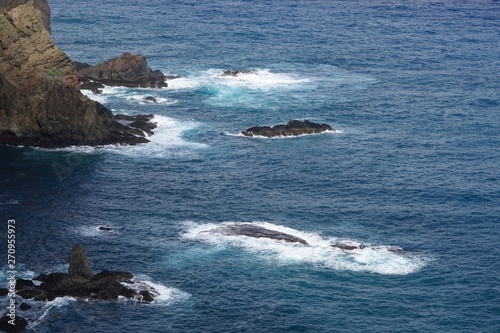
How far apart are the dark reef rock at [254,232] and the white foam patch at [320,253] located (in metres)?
0.72

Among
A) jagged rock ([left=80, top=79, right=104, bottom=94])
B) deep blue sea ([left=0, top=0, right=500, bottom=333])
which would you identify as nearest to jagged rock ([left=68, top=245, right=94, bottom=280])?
deep blue sea ([left=0, top=0, right=500, bottom=333])

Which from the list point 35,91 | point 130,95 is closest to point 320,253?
point 35,91

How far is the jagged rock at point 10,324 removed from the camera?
102875 millimetres

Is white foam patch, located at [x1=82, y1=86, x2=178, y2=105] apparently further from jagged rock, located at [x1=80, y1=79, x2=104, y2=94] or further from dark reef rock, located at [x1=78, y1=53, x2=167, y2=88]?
dark reef rock, located at [x1=78, y1=53, x2=167, y2=88]

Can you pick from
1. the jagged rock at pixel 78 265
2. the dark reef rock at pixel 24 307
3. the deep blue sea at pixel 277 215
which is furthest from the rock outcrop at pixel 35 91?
the dark reef rock at pixel 24 307

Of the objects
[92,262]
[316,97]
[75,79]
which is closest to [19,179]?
[75,79]

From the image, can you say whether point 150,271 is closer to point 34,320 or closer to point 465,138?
point 34,320

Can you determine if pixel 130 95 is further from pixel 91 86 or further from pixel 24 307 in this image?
pixel 24 307

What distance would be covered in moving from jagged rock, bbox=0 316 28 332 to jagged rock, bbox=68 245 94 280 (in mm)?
10039

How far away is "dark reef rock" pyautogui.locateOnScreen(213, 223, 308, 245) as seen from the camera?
127875 mm

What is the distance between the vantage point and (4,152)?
6122 inches

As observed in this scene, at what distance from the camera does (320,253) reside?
124875 millimetres

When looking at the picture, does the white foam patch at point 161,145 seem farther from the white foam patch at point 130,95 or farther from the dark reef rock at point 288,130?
the white foam patch at point 130,95

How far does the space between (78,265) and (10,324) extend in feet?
39.6
